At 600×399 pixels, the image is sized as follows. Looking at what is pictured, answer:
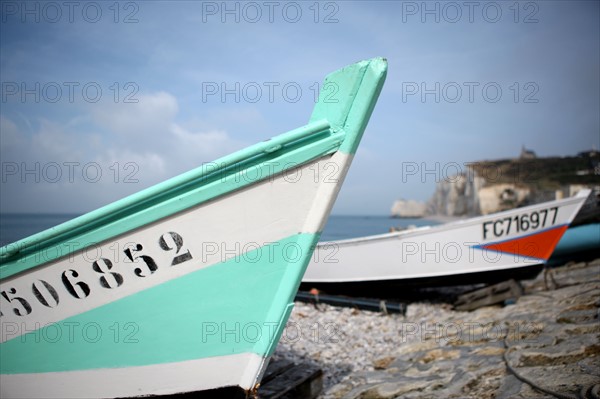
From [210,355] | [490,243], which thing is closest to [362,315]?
[490,243]

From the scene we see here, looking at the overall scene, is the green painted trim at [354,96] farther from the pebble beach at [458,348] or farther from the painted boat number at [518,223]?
the painted boat number at [518,223]

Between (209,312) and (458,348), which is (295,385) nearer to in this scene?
(209,312)

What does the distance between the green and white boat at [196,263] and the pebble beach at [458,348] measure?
2299 millimetres

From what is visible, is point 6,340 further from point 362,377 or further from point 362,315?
point 362,315

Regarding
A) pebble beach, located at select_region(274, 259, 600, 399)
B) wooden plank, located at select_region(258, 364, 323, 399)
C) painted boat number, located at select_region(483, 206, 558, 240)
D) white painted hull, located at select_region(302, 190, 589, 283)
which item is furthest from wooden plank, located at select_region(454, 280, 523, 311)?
wooden plank, located at select_region(258, 364, 323, 399)

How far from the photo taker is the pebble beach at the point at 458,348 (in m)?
3.65

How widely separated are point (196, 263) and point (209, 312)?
368mm

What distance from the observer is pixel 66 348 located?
2793 mm

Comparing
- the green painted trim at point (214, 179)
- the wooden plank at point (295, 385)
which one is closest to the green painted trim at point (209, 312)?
the green painted trim at point (214, 179)

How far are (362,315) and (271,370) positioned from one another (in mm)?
3986

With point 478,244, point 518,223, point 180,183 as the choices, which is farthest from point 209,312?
point 518,223

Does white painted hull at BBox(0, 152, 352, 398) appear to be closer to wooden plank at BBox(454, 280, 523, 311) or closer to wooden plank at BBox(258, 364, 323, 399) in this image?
wooden plank at BBox(258, 364, 323, 399)

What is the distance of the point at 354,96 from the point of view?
2607 mm

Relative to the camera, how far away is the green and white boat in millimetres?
2549
